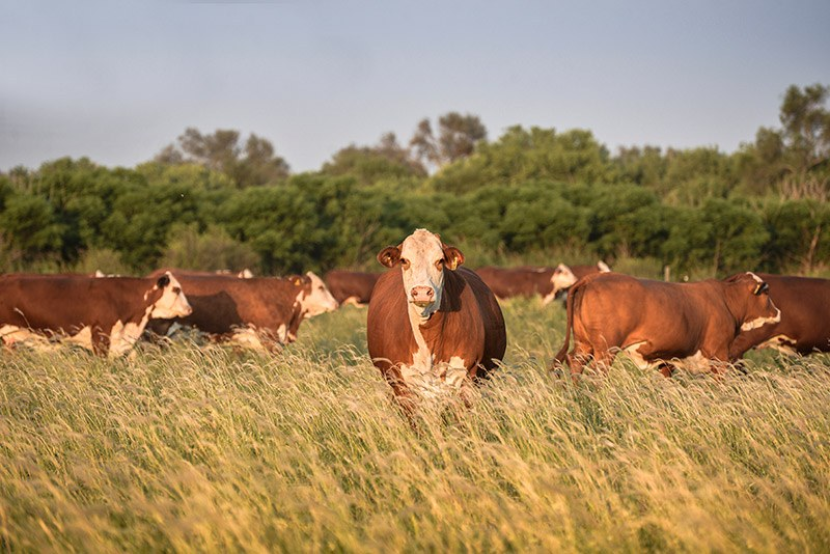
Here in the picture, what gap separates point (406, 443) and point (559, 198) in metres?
35.7

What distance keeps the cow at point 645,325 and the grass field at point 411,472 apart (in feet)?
6.92

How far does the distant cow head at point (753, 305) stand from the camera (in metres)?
10.6

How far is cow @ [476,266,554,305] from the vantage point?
2641cm

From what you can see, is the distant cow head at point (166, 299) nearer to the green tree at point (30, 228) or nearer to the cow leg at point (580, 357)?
the cow leg at point (580, 357)

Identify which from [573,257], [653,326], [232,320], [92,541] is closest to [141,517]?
[92,541]

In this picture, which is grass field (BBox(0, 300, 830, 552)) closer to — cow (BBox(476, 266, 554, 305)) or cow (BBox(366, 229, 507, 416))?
cow (BBox(366, 229, 507, 416))

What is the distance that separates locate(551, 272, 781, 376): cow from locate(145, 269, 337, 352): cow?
190 inches

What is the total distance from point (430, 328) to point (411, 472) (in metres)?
2.01

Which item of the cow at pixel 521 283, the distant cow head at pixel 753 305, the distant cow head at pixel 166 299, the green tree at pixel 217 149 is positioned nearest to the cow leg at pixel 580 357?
the distant cow head at pixel 753 305

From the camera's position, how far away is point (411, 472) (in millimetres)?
4730

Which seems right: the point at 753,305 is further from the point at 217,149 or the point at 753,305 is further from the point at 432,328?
the point at 217,149

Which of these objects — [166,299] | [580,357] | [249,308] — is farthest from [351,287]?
[580,357]

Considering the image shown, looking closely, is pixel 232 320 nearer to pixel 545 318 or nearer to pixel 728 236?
pixel 545 318

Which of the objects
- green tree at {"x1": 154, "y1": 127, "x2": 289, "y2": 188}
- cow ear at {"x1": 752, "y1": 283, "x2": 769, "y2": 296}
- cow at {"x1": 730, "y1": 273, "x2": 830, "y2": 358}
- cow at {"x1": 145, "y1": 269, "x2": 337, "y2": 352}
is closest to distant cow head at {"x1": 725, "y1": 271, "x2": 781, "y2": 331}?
cow ear at {"x1": 752, "y1": 283, "x2": 769, "y2": 296}
